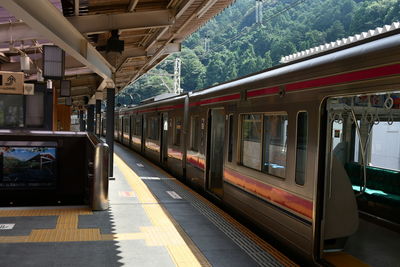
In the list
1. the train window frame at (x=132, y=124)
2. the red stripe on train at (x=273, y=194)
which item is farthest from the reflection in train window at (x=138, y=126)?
the red stripe on train at (x=273, y=194)

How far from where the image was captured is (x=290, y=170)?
5289 mm

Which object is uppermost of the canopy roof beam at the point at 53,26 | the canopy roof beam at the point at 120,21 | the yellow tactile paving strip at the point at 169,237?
the canopy roof beam at the point at 120,21

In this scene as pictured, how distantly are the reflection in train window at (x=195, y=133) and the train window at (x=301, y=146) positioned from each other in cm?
494

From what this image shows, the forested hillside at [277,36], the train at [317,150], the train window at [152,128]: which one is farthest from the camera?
the forested hillside at [277,36]

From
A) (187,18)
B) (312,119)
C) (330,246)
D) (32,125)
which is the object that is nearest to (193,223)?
(330,246)

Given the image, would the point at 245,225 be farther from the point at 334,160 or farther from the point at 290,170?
the point at 334,160

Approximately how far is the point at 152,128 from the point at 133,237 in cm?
1080

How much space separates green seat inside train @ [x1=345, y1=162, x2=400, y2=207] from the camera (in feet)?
22.3

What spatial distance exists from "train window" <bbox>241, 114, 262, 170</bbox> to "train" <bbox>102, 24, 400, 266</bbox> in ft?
0.05

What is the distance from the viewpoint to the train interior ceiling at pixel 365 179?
4938mm

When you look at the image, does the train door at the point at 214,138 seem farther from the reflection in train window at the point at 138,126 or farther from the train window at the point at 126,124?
the train window at the point at 126,124

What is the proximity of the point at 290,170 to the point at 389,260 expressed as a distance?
1.46 metres

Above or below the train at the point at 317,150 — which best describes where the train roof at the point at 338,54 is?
above

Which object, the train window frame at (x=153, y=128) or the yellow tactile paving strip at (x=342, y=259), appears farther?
the train window frame at (x=153, y=128)
